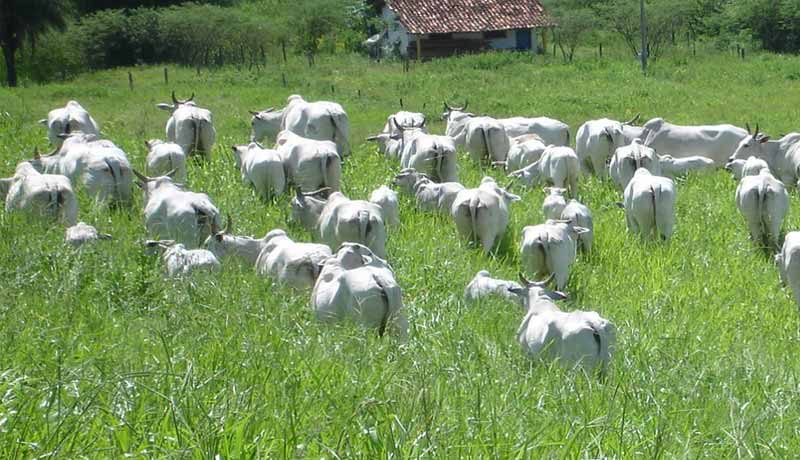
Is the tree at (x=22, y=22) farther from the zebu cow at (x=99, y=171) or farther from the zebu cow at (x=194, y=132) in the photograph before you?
the zebu cow at (x=99, y=171)

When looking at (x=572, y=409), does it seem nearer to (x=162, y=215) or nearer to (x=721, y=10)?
(x=162, y=215)

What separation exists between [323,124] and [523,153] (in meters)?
2.48

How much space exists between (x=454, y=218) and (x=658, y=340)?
3.07m

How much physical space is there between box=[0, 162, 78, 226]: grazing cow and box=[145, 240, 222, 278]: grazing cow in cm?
171

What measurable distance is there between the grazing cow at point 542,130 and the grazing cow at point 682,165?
1571 mm

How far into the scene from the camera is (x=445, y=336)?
6832 millimetres

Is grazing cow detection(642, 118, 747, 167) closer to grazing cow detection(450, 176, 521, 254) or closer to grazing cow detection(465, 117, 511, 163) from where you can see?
grazing cow detection(465, 117, 511, 163)

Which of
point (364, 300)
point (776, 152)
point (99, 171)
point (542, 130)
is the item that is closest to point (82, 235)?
point (99, 171)

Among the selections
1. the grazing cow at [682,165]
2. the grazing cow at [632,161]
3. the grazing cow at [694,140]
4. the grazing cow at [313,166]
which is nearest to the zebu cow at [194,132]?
the grazing cow at [313,166]

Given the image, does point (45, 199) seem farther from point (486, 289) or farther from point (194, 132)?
point (194, 132)

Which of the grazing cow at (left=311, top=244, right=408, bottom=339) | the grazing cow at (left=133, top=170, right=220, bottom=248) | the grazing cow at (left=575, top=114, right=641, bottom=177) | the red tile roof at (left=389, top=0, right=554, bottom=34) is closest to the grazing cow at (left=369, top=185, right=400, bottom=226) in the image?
the grazing cow at (left=133, top=170, right=220, bottom=248)

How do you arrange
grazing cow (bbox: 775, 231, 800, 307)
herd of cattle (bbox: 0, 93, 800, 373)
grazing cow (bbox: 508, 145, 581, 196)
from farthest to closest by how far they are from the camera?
1. grazing cow (bbox: 508, 145, 581, 196)
2. grazing cow (bbox: 775, 231, 800, 307)
3. herd of cattle (bbox: 0, 93, 800, 373)

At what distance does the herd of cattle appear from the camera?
6.72 metres

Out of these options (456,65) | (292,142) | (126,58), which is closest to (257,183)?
(292,142)
